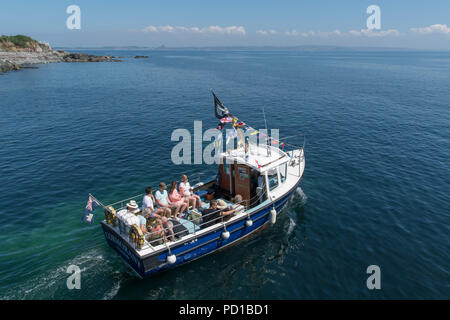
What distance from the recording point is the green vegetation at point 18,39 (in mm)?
116637

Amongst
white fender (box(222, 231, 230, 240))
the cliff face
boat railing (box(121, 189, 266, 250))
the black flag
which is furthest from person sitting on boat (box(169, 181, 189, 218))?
the cliff face

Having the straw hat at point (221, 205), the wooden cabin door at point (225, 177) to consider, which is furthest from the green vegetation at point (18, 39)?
the straw hat at point (221, 205)

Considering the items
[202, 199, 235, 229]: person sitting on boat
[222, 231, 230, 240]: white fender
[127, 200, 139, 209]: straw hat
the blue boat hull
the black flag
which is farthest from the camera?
the black flag

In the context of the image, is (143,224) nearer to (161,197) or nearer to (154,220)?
(154,220)

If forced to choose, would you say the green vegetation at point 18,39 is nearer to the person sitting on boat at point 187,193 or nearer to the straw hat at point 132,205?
the person sitting on boat at point 187,193

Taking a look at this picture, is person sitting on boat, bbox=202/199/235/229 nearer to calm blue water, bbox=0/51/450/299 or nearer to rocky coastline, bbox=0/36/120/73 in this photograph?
calm blue water, bbox=0/51/450/299

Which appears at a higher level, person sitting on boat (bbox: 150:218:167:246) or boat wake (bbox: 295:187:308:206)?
person sitting on boat (bbox: 150:218:167:246)

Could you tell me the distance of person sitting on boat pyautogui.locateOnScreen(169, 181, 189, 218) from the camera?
518 inches

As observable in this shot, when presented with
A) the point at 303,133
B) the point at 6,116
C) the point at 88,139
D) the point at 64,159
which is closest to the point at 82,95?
the point at 6,116

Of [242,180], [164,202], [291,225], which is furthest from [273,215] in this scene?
[164,202]

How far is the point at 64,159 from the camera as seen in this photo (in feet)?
78.6

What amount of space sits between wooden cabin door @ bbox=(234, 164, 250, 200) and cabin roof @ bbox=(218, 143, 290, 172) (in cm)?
39

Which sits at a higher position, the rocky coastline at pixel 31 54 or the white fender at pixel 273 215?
the rocky coastline at pixel 31 54
